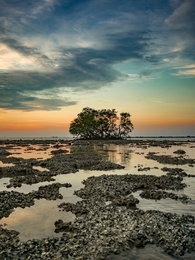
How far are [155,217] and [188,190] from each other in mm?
10327

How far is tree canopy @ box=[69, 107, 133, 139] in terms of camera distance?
6152 inches

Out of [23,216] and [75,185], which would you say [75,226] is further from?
[75,185]

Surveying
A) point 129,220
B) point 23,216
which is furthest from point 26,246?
point 129,220

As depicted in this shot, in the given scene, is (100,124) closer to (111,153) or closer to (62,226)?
(111,153)

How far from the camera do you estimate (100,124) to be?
157375 mm

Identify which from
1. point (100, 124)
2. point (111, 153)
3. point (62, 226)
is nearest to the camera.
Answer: point (62, 226)

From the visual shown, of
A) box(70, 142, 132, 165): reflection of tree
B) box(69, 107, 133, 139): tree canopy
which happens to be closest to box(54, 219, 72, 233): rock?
box(70, 142, 132, 165): reflection of tree

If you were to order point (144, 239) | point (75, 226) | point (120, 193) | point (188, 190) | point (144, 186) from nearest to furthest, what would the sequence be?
point (144, 239) → point (75, 226) → point (120, 193) → point (188, 190) → point (144, 186)

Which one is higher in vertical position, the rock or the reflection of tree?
the reflection of tree

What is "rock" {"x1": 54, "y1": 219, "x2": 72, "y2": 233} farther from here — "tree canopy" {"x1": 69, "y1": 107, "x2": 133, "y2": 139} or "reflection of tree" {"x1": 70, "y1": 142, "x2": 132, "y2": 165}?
"tree canopy" {"x1": 69, "y1": 107, "x2": 133, "y2": 139}

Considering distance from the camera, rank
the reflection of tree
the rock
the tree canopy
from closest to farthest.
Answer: the rock, the reflection of tree, the tree canopy

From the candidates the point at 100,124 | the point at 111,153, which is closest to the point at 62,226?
the point at 111,153

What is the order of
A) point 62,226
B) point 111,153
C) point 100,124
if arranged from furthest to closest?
point 100,124
point 111,153
point 62,226

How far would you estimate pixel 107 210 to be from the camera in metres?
16.6
